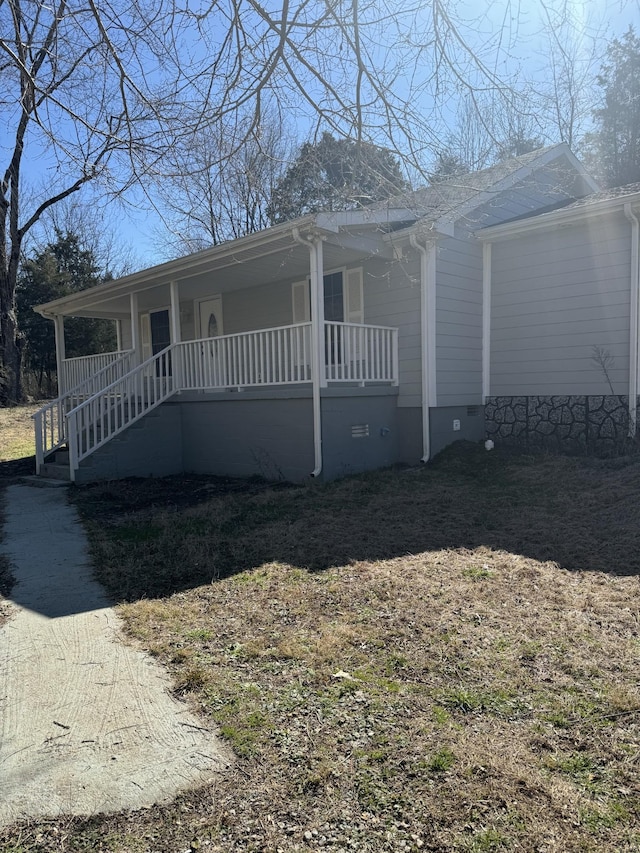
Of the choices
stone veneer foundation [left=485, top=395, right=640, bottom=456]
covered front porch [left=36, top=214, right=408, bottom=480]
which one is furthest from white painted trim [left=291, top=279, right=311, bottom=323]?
stone veneer foundation [left=485, top=395, right=640, bottom=456]

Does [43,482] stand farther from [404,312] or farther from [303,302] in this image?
[404,312]

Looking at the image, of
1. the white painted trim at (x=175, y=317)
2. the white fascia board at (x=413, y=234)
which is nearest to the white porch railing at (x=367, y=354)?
the white fascia board at (x=413, y=234)

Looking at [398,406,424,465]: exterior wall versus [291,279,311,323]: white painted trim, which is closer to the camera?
[398,406,424,465]: exterior wall

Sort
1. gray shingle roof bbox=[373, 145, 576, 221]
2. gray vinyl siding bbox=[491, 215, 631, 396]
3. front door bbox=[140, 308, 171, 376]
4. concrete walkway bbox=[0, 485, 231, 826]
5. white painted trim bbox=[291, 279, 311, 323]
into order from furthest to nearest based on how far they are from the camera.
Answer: front door bbox=[140, 308, 171, 376] < white painted trim bbox=[291, 279, 311, 323] < gray vinyl siding bbox=[491, 215, 631, 396] < gray shingle roof bbox=[373, 145, 576, 221] < concrete walkway bbox=[0, 485, 231, 826]

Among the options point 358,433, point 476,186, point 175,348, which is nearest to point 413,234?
point 476,186

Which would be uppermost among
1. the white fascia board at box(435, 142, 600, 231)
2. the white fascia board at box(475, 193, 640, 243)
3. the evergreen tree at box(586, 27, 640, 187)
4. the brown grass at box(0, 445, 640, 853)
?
the evergreen tree at box(586, 27, 640, 187)

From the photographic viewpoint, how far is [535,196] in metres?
11.3

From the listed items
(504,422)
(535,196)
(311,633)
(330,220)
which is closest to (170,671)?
(311,633)

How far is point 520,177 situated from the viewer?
10.4 m

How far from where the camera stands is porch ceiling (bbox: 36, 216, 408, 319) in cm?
863

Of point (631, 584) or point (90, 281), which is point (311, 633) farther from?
point (90, 281)

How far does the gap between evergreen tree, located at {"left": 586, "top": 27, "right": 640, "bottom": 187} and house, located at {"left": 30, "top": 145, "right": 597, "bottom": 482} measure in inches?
474

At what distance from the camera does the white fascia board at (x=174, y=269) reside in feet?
27.3

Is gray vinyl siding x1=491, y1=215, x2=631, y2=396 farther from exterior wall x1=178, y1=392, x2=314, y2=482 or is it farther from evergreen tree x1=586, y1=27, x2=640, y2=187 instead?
evergreen tree x1=586, y1=27, x2=640, y2=187
